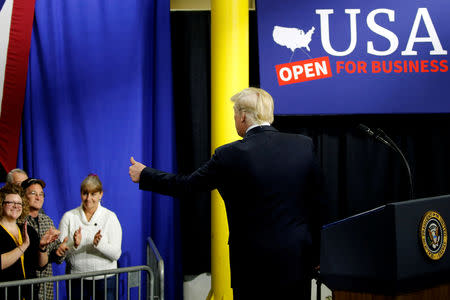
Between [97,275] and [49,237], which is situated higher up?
[49,237]

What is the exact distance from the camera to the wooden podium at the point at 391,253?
3.72ft

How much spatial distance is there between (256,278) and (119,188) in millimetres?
1985

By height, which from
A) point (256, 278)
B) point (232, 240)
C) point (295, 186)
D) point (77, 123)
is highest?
point (77, 123)

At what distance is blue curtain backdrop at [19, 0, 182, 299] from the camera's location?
328 centimetres

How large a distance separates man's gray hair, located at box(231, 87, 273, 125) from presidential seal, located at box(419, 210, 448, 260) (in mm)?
675

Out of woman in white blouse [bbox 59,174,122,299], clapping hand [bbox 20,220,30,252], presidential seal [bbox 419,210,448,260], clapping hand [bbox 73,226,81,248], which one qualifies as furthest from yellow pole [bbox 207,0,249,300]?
presidential seal [bbox 419,210,448,260]

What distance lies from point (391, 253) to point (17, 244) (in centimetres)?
175

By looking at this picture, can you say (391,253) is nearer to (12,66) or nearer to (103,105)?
(103,105)

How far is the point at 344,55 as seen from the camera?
3.22 m

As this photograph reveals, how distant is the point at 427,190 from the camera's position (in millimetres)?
3551

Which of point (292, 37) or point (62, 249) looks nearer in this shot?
point (62, 249)

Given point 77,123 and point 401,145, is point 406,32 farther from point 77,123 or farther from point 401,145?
point 77,123

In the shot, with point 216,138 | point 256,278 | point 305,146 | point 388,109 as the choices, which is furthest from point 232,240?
point 388,109

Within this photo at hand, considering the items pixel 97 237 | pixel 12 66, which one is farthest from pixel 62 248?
pixel 12 66
